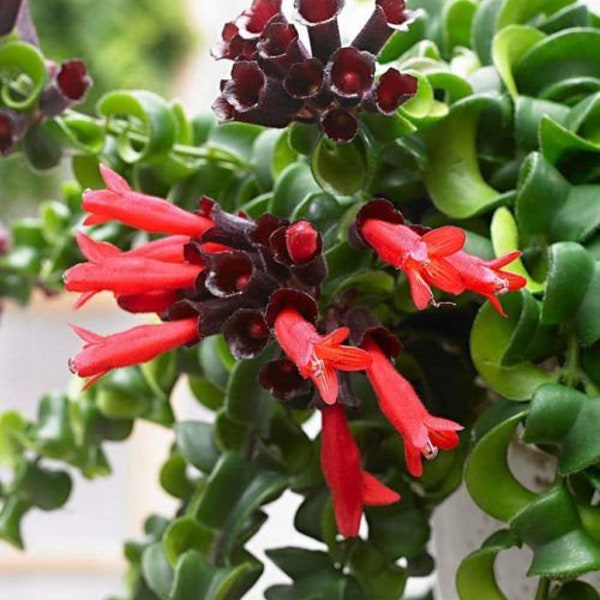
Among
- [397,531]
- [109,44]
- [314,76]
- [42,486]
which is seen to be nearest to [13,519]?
[42,486]

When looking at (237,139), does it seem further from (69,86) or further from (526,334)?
(526,334)

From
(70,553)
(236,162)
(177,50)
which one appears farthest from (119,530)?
(236,162)

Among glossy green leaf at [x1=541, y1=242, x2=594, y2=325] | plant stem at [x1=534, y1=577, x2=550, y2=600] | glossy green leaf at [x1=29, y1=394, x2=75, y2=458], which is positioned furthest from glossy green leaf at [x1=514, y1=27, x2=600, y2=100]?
glossy green leaf at [x1=29, y1=394, x2=75, y2=458]

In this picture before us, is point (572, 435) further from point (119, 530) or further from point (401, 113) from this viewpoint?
point (119, 530)

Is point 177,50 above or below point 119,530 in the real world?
above

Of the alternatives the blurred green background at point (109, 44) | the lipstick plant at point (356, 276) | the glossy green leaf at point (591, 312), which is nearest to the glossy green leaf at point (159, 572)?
the lipstick plant at point (356, 276)

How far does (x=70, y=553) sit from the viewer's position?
1474mm

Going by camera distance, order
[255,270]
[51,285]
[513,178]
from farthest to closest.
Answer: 1. [51,285]
2. [513,178]
3. [255,270]

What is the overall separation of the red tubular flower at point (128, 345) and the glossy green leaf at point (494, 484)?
0.12m

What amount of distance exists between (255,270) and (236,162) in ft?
0.56

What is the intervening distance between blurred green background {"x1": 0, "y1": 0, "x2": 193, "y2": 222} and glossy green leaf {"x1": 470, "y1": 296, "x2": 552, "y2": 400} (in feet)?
5.18

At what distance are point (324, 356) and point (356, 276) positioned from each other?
0.07 metres

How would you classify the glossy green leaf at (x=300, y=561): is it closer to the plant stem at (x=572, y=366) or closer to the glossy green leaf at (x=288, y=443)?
the glossy green leaf at (x=288, y=443)

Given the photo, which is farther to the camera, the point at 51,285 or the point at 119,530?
the point at 119,530
